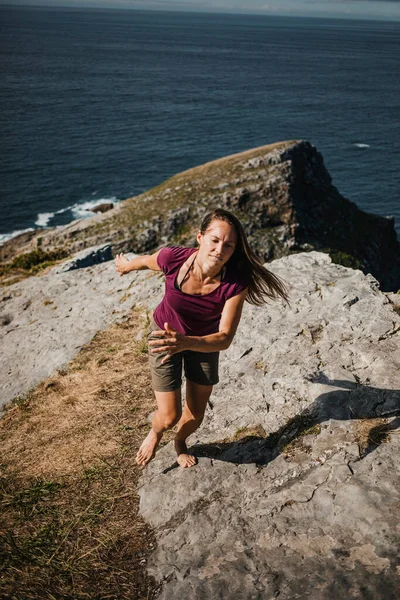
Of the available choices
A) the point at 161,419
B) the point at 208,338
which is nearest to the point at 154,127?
the point at 161,419

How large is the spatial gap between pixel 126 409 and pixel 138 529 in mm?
2491

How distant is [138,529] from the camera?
531 cm

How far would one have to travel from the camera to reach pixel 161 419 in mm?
5711

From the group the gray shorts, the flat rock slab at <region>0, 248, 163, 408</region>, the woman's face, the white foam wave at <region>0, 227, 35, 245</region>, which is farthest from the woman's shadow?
the white foam wave at <region>0, 227, 35, 245</region>

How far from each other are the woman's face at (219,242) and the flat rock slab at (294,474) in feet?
9.15

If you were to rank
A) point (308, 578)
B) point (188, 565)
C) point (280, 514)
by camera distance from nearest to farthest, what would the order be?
point (308, 578)
point (188, 565)
point (280, 514)

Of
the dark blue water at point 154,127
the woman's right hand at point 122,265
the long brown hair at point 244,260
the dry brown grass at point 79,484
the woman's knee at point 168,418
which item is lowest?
the dark blue water at point 154,127

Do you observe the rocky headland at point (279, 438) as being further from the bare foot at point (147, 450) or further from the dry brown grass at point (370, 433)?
the bare foot at point (147, 450)

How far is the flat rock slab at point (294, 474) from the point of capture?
4.38 m

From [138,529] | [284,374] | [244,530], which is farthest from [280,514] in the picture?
[284,374]

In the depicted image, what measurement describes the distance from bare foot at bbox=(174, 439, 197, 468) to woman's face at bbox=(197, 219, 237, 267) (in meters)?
2.69

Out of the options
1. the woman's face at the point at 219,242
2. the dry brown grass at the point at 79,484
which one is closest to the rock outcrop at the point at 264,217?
the dry brown grass at the point at 79,484

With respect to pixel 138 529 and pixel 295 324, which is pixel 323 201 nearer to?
pixel 295 324

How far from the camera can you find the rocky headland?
14.6ft
